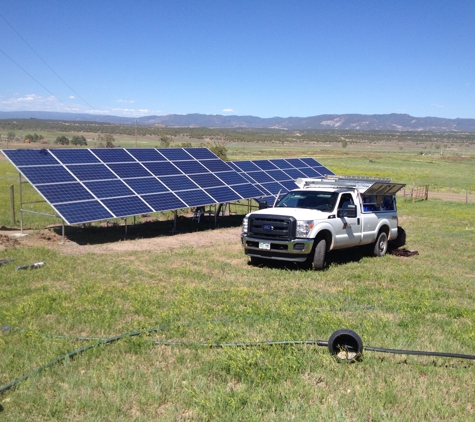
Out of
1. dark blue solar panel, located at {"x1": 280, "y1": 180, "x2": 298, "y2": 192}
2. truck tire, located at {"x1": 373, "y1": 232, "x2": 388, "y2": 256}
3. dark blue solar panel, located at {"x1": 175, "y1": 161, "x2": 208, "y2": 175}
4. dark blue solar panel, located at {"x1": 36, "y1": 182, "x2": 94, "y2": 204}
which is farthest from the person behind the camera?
dark blue solar panel, located at {"x1": 280, "y1": 180, "x2": 298, "y2": 192}

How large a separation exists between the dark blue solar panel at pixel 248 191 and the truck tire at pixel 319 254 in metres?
9.04

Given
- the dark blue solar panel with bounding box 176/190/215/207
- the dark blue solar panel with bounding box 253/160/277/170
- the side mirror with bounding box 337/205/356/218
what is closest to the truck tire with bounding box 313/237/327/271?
the side mirror with bounding box 337/205/356/218

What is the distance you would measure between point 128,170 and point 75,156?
6.43ft

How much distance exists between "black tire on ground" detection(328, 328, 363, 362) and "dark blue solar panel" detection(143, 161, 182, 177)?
14.2 meters

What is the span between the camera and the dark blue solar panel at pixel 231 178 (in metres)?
22.3

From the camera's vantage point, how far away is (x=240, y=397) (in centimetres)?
569

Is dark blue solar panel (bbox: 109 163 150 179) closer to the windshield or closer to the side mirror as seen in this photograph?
the windshield

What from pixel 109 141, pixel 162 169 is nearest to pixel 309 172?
pixel 162 169

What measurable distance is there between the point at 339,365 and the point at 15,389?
3906mm

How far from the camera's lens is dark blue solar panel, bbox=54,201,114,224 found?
1510 cm

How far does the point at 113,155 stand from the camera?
20234 millimetres

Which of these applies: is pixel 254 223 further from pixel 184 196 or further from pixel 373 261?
pixel 184 196

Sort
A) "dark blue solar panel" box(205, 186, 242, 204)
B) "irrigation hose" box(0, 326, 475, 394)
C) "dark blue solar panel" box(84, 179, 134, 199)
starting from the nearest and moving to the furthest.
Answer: "irrigation hose" box(0, 326, 475, 394), "dark blue solar panel" box(84, 179, 134, 199), "dark blue solar panel" box(205, 186, 242, 204)

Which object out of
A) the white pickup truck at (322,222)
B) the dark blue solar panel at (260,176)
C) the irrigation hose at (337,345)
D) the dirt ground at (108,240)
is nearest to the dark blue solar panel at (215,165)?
the dark blue solar panel at (260,176)
